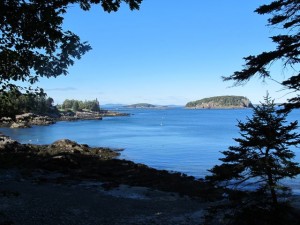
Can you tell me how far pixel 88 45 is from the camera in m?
5.92

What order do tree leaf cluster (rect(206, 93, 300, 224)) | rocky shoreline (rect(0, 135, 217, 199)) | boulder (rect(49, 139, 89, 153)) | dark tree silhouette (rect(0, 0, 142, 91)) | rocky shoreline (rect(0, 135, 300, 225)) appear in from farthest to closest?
boulder (rect(49, 139, 89, 153)) < rocky shoreline (rect(0, 135, 217, 199)) < rocky shoreline (rect(0, 135, 300, 225)) < tree leaf cluster (rect(206, 93, 300, 224)) < dark tree silhouette (rect(0, 0, 142, 91))

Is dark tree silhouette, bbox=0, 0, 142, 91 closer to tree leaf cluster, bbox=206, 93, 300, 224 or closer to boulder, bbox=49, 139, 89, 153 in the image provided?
tree leaf cluster, bbox=206, 93, 300, 224

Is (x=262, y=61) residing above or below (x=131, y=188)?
above

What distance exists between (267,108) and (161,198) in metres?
13.2

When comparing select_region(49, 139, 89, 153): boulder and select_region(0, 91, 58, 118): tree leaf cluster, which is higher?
select_region(0, 91, 58, 118): tree leaf cluster

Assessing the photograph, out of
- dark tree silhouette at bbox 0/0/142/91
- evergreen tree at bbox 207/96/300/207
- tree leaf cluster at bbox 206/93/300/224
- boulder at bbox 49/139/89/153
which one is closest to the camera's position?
dark tree silhouette at bbox 0/0/142/91

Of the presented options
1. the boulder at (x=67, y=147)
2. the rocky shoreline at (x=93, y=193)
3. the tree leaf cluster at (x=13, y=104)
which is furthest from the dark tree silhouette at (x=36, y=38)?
the boulder at (x=67, y=147)

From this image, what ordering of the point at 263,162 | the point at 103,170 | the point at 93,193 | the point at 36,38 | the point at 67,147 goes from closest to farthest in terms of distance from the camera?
the point at 36,38
the point at 263,162
the point at 93,193
the point at 103,170
the point at 67,147

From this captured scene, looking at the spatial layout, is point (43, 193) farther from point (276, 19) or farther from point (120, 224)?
point (276, 19)

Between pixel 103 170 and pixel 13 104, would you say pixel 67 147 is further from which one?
pixel 13 104

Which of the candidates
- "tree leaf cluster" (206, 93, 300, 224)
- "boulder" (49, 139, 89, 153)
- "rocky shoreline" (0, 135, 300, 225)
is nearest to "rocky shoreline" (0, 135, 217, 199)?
"rocky shoreline" (0, 135, 300, 225)

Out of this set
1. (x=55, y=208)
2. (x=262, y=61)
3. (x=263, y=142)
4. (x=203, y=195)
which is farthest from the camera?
(x=203, y=195)

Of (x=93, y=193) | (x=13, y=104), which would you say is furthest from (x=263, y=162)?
(x=93, y=193)

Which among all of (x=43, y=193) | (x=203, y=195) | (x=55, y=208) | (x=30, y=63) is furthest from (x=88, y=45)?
(x=203, y=195)
